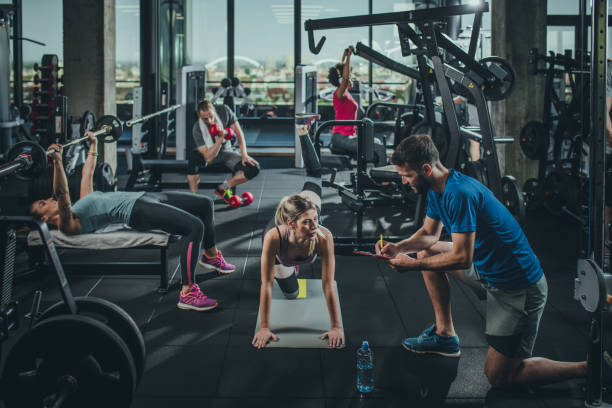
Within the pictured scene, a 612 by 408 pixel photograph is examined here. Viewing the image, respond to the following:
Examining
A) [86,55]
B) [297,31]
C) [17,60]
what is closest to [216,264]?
[86,55]

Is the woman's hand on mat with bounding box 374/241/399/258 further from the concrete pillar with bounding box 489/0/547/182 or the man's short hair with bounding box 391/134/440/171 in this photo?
the concrete pillar with bounding box 489/0/547/182

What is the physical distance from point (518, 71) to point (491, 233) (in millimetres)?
4513

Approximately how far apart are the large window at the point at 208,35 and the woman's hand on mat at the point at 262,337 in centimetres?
845

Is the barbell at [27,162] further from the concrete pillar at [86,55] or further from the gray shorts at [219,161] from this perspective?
the concrete pillar at [86,55]

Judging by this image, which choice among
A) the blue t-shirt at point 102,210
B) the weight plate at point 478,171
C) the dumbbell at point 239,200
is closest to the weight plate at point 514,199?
the weight plate at point 478,171

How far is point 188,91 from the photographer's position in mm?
7258

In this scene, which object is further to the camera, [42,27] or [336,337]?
[42,27]

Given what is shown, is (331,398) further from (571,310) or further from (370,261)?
(370,261)

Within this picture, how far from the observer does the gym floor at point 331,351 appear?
7.47 feet

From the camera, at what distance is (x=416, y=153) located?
88.7 inches

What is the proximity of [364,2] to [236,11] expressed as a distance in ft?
7.78

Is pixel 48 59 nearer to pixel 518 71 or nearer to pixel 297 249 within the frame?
pixel 297 249

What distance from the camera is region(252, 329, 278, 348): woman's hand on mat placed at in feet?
8.75

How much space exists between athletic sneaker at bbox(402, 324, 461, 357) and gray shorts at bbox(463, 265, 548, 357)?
369 mm
